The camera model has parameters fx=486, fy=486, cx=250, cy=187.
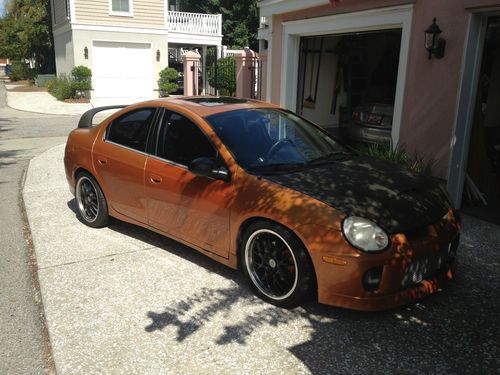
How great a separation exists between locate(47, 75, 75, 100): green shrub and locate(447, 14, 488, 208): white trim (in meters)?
20.1

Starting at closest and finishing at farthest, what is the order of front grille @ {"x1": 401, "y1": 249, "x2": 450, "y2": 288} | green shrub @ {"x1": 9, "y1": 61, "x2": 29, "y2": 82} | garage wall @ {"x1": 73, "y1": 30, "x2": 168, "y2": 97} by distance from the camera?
front grille @ {"x1": 401, "y1": 249, "x2": 450, "y2": 288} → garage wall @ {"x1": 73, "y1": 30, "x2": 168, "y2": 97} → green shrub @ {"x1": 9, "y1": 61, "x2": 29, "y2": 82}

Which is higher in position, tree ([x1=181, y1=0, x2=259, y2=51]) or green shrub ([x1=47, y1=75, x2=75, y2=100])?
tree ([x1=181, y1=0, x2=259, y2=51])

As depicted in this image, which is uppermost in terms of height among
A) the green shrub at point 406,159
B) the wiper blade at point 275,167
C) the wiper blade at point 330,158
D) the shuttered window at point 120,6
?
the shuttered window at point 120,6

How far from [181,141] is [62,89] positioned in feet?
67.8

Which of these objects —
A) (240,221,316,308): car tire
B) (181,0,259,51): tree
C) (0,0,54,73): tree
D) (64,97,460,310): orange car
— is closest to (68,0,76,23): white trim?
(0,0,54,73): tree

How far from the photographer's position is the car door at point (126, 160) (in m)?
4.84

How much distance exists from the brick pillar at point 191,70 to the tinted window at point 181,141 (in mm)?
18904

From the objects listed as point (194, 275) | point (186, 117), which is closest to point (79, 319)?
point (194, 275)

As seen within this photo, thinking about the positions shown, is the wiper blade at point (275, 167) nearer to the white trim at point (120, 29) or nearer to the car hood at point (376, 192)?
the car hood at point (376, 192)

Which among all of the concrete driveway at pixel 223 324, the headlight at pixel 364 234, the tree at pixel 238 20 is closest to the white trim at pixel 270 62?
the concrete driveway at pixel 223 324

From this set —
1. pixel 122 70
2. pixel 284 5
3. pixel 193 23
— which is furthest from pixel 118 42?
pixel 284 5

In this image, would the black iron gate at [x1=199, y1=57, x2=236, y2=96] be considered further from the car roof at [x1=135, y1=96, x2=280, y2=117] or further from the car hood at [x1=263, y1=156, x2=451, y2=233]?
the car hood at [x1=263, y1=156, x2=451, y2=233]

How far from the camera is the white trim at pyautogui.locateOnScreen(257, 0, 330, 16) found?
327 inches

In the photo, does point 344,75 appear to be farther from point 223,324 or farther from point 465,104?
point 223,324
